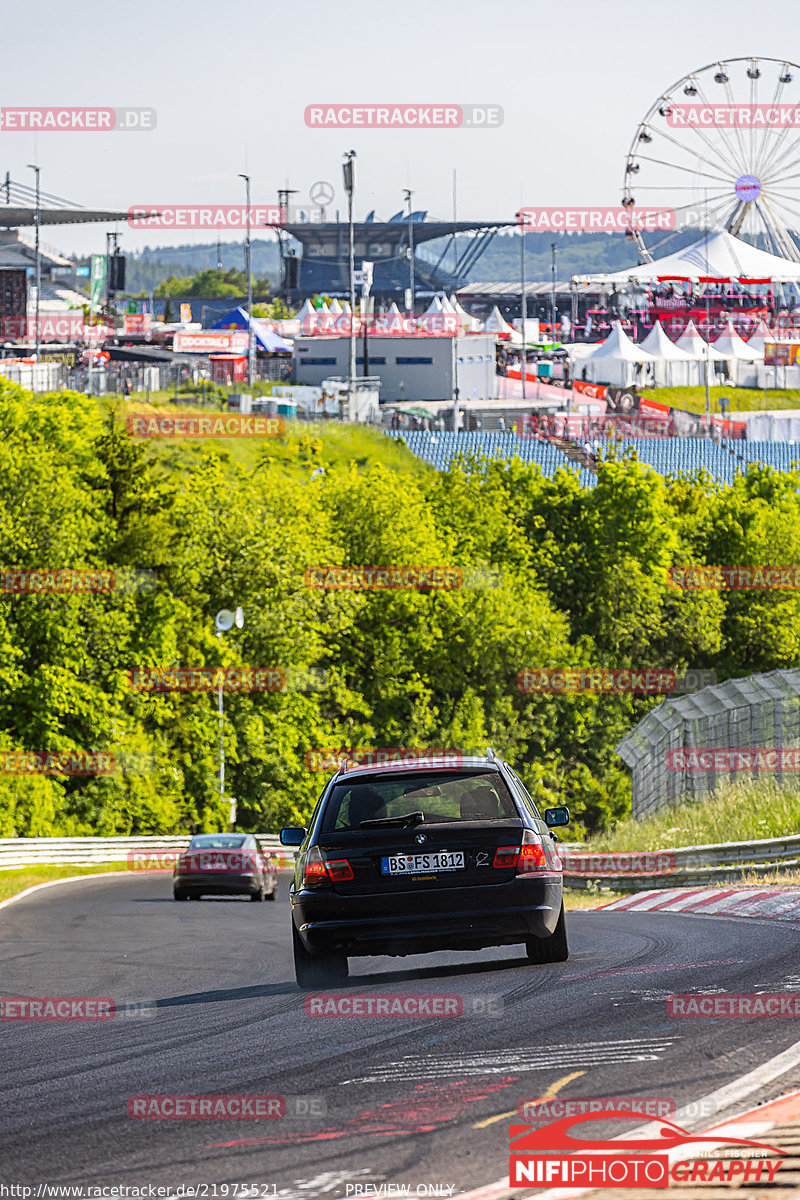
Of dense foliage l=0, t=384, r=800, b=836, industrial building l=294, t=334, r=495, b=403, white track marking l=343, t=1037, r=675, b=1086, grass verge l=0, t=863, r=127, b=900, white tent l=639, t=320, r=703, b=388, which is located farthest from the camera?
white tent l=639, t=320, r=703, b=388

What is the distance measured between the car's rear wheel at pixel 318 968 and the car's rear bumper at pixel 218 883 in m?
14.9

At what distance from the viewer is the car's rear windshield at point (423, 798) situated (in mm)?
10227

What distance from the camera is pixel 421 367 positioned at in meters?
105

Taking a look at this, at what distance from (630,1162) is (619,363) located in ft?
367

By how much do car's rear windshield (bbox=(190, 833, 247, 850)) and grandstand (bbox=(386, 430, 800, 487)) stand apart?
153 feet

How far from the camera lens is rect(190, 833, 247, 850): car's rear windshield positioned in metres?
25.8

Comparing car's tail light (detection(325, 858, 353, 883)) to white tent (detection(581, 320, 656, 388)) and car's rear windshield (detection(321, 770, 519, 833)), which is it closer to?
car's rear windshield (detection(321, 770, 519, 833))

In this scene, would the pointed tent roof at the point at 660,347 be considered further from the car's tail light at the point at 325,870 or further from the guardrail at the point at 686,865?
the car's tail light at the point at 325,870

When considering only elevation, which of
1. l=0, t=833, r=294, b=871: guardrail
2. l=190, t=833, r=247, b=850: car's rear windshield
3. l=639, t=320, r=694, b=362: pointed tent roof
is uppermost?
l=639, t=320, r=694, b=362: pointed tent roof

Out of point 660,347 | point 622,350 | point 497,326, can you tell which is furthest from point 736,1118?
point 497,326

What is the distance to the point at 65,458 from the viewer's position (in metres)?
50.9

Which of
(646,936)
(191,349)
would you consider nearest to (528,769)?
(646,936)

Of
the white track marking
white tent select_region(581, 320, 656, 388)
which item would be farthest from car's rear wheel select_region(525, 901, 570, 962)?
white tent select_region(581, 320, 656, 388)

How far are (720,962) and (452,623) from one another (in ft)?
152
